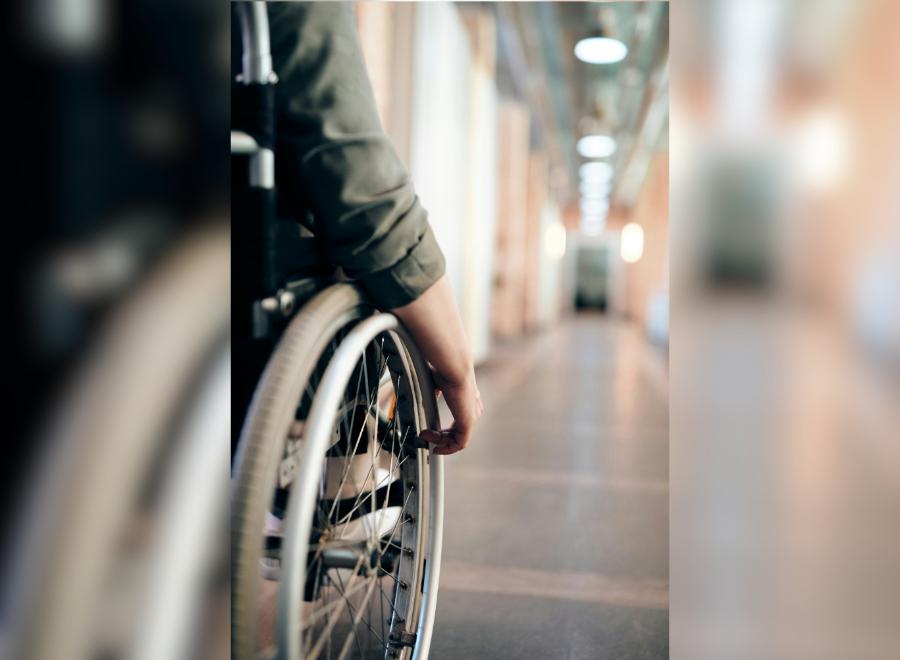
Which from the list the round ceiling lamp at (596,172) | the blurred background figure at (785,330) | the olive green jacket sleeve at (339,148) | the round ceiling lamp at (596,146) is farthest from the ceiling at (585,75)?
the olive green jacket sleeve at (339,148)

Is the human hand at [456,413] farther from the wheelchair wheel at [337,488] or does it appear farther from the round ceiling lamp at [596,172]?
the round ceiling lamp at [596,172]

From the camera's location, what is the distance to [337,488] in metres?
1.14

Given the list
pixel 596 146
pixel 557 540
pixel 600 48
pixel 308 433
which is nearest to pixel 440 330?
pixel 308 433

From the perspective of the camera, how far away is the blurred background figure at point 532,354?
1.62 meters

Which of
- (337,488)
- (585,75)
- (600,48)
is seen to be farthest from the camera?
(585,75)

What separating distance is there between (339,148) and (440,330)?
34cm

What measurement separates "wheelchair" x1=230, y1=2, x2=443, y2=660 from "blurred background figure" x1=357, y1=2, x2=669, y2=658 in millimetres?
262

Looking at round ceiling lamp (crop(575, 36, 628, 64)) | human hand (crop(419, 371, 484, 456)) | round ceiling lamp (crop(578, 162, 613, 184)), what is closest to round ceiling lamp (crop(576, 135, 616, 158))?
round ceiling lamp (crop(578, 162, 613, 184))

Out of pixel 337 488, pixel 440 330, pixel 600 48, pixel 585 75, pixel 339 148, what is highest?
pixel 585 75

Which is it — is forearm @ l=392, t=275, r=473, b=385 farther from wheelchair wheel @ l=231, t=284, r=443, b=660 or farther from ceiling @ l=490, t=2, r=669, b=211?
ceiling @ l=490, t=2, r=669, b=211

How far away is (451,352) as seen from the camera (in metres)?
1.21

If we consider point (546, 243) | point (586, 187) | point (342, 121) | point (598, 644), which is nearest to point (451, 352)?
point (342, 121)

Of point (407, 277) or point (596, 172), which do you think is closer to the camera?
point (407, 277)

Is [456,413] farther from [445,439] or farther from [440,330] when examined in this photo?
[440,330]
